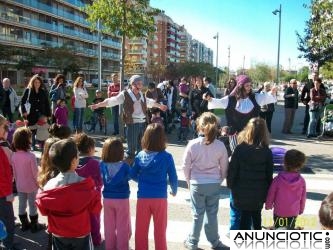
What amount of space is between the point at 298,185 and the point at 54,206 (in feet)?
8.24

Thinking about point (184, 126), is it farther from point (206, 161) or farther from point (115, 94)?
point (206, 161)

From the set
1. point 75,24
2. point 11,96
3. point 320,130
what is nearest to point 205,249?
point 11,96

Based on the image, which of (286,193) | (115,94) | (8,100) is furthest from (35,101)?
(286,193)

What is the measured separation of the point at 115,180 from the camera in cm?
450

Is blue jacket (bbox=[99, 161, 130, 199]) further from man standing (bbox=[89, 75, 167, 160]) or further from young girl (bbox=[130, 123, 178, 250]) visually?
man standing (bbox=[89, 75, 167, 160])

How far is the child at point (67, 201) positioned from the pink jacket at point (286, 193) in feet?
6.19

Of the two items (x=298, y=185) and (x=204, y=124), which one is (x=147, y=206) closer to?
(x=204, y=124)

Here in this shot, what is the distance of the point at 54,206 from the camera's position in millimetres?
3523

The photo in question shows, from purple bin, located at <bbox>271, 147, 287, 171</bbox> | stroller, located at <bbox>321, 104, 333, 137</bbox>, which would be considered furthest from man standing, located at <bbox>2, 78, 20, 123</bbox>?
stroller, located at <bbox>321, 104, 333, 137</bbox>

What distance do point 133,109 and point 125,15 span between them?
20.0 feet

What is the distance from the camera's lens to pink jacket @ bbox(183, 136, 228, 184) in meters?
4.71

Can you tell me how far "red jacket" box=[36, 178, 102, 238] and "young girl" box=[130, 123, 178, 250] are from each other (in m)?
0.89

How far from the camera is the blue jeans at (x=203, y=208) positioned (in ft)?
15.6

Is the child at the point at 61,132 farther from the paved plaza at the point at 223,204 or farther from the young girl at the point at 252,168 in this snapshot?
the young girl at the point at 252,168
